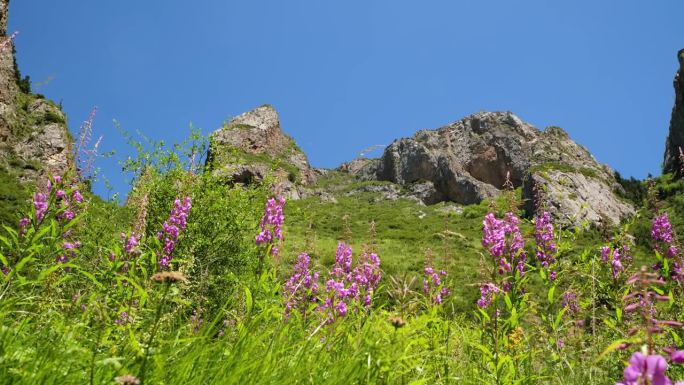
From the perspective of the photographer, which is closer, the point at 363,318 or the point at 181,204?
the point at 363,318

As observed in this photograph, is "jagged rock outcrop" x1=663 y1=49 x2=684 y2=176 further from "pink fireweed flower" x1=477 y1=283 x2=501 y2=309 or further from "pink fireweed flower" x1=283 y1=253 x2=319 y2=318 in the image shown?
"pink fireweed flower" x1=283 y1=253 x2=319 y2=318

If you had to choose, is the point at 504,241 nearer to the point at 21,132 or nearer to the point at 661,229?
the point at 661,229

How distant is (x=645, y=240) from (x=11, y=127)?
35493mm

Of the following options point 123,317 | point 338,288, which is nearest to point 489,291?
point 338,288

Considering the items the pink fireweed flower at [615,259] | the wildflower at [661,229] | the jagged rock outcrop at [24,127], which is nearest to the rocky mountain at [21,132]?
the jagged rock outcrop at [24,127]

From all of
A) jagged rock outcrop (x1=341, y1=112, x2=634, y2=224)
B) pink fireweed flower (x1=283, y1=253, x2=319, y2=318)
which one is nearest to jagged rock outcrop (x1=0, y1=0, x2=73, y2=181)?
pink fireweed flower (x1=283, y1=253, x2=319, y2=318)

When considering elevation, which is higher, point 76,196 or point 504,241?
point 76,196

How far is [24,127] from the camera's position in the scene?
24.3m

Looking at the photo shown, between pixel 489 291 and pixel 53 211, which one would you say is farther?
pixel 53 211

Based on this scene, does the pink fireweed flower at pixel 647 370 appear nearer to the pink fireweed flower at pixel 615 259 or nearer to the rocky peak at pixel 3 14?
the pink fireweed flower at pixel 615 259

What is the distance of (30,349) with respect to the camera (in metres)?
2.36

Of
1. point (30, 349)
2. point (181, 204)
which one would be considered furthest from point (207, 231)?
point (30, 349)

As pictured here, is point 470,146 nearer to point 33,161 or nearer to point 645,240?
point 645,240

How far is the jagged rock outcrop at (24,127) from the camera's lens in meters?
21.3
